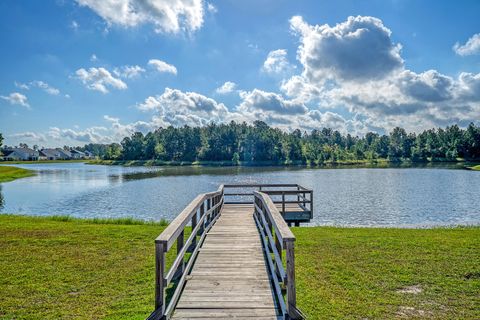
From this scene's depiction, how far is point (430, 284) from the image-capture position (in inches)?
269

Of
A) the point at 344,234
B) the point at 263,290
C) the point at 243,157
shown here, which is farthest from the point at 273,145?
the point at 263,290

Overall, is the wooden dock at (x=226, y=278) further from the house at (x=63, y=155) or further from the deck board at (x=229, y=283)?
the house at (x=63, y=155)

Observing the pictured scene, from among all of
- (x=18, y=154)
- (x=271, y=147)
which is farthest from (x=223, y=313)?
(x=18, y=154)

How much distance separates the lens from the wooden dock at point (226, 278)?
4379mm

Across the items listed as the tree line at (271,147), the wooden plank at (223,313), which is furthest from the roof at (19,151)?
the wooden plank at (223,313)

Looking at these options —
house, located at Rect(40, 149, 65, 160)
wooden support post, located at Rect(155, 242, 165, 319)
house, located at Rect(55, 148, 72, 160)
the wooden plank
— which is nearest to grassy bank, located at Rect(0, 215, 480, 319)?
the wooden plank

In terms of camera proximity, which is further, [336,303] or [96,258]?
[96,258]

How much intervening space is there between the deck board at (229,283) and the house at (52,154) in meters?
199

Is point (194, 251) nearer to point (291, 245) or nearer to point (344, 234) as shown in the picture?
point (291, 245)

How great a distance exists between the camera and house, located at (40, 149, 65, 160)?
178825mm

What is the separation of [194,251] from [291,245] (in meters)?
3.48

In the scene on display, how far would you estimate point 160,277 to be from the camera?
4348mm

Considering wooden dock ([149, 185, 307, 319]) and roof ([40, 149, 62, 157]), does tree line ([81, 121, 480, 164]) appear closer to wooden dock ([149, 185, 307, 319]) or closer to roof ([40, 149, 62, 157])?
roof ([40, 149, 62, 157])

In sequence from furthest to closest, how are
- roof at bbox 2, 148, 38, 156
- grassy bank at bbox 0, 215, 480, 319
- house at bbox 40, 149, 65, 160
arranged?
1. house at bbox 40, 149, 65, 160
2. roof at bbox 2, 148, 38, 156
3. grassy bank at bbox 0, 215, 480, 319
